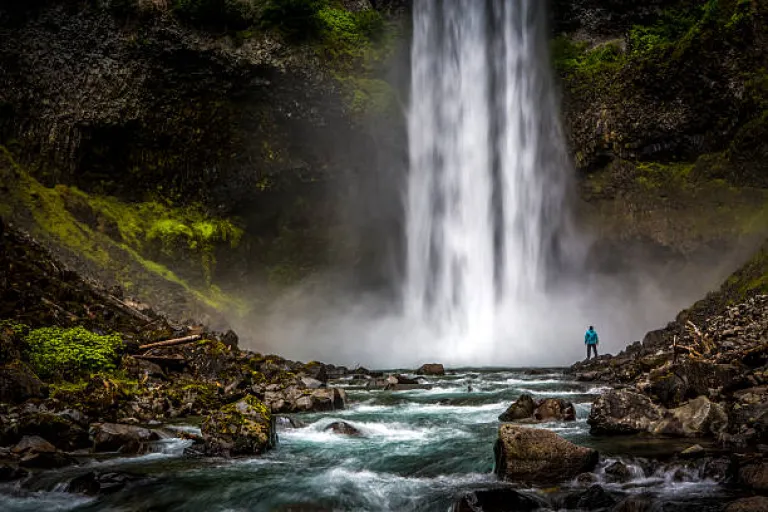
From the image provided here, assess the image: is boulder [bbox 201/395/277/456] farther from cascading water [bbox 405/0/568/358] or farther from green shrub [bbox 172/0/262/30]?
green shrub [bbox 172/0/262/30]

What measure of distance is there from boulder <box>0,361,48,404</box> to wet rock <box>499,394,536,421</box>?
27.9 ft

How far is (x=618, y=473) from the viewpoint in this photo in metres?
6.73

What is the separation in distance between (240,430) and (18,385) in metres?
4.10

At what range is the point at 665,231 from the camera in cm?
3281

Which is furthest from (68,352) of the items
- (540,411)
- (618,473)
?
(618,473)

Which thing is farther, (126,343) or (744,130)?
(744,130)

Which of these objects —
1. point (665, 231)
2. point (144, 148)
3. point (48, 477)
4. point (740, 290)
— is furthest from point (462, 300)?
point (48, 477)

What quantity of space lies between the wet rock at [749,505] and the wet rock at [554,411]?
551 cm

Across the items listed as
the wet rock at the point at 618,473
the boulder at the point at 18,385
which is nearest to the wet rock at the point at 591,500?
the wet rock at the point at 618,473

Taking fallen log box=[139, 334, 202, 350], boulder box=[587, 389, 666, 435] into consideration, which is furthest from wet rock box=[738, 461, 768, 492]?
fallen log box=[139, 334, 202, 350]

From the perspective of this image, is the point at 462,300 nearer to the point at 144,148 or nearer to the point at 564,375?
the point at 564,375

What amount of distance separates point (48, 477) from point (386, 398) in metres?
9.09

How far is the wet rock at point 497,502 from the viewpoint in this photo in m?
5.73

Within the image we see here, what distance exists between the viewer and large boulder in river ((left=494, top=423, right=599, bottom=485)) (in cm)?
665
